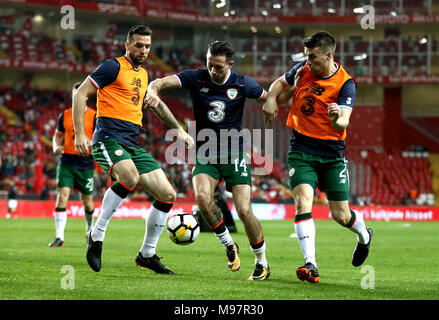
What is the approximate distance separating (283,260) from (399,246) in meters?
4.64

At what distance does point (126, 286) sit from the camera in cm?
682

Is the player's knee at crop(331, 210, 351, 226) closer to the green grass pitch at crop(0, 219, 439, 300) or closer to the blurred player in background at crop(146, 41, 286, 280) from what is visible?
the green grass pitch at crop(0, 219, 439, 300)

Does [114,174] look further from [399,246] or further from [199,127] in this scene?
[399,246]

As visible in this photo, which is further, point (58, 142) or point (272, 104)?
point (58, 142)

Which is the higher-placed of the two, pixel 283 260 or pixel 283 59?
pixel 283 59

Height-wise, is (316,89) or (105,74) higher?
(105,74)

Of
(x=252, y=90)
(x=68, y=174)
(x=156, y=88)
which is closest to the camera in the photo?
(x=156, y=88)

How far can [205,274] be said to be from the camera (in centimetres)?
829

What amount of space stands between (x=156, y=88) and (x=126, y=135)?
2.20 ft

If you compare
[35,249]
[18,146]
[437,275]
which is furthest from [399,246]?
[18,146]

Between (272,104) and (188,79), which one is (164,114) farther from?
(272,104)

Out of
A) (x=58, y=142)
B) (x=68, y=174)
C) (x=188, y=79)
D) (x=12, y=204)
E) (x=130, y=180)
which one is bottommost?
(x=12, y=204)

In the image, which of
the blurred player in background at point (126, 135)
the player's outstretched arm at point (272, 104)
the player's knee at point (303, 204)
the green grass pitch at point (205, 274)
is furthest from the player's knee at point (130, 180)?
the player's knee at point (303, 204)

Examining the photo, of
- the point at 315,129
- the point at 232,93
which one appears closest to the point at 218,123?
the point at 232,93
